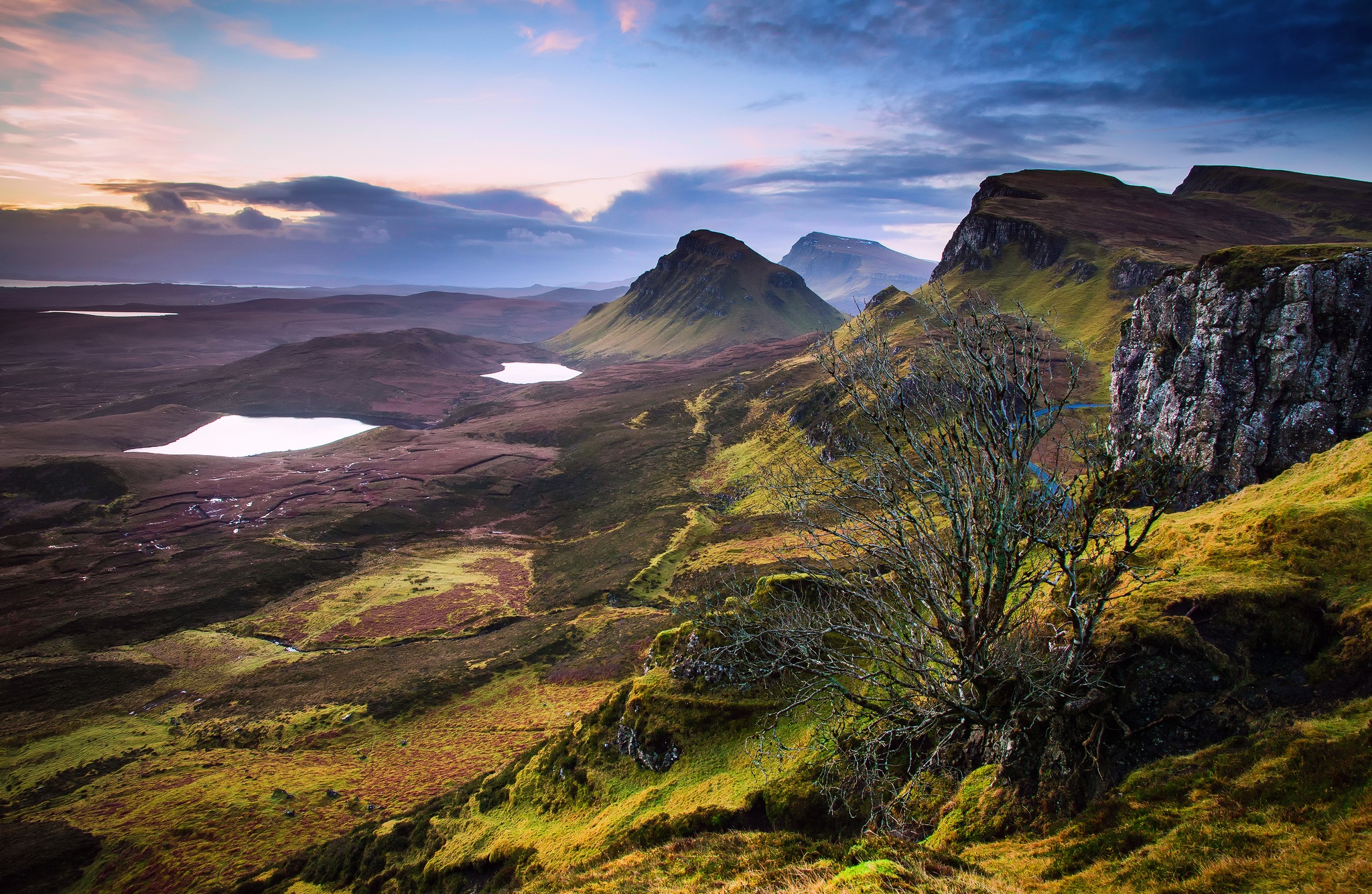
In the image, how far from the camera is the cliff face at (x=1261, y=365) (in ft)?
119

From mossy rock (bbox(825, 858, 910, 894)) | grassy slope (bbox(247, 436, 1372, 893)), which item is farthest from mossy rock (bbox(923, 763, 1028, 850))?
mossy rock (bbox(825, 858, 910, 894))

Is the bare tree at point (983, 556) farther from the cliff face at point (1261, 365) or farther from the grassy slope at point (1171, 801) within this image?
the cliff face at point (1261, 365)

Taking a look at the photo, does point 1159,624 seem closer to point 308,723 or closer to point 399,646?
point 308,723

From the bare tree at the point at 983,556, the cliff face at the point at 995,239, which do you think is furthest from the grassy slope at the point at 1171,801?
the cliff face at the point at 995,239

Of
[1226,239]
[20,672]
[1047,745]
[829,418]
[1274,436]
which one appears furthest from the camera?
[1226,239]

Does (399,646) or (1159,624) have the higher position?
(1159,624)

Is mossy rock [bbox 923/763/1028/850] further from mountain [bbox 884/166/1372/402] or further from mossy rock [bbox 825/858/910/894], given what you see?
mountain [bbox 884/166/1372/402]

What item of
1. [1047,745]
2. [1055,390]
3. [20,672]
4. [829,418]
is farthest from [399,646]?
[1055,390]

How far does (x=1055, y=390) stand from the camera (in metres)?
86.2

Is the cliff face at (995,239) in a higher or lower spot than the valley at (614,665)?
higher

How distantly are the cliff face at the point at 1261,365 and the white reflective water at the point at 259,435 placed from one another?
173 m

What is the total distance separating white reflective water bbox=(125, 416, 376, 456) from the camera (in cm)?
15338

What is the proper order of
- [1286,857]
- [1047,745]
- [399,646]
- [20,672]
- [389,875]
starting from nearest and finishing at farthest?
[1286,857] < [1047,745] < [389,875] < [20,672] < [399,646]

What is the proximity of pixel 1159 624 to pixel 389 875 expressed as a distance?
33.1 m
